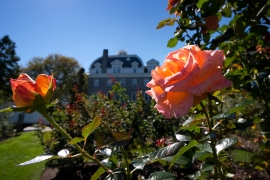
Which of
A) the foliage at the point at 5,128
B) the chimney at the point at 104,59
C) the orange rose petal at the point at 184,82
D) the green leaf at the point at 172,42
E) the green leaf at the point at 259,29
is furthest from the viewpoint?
the chimney at the point at 104,59

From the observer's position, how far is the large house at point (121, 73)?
26.6 m

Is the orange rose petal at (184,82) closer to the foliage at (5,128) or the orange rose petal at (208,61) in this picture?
the orange rose petal at (208,61)

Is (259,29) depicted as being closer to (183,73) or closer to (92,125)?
(183,73)

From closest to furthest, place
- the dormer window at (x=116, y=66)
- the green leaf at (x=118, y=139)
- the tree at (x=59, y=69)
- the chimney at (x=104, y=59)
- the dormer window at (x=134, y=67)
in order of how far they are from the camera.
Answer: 1. the green leaf at (x=118, y=139)
2. the tree at (x=59, y=69)
3. the dormer window at (x=134, y=67)
4. the dormer window at (x=116, y=66)
5. the chimney at (x=104, y=59)

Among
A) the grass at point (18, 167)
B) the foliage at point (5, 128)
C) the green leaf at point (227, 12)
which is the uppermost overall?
the green leaf at point (227, 12)

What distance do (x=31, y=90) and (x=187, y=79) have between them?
0.36 m

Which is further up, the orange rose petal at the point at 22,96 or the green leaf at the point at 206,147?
the orange rose petal at the point at 22,96

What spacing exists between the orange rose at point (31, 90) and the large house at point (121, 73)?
25786 millimetres

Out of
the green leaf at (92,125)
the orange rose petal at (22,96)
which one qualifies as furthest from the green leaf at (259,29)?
the orange rose petal at (22,96)

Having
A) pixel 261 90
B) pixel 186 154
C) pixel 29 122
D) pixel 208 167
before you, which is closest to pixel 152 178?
pixel 186 154

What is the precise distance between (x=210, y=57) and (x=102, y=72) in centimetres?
2738

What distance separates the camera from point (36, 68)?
23.9m

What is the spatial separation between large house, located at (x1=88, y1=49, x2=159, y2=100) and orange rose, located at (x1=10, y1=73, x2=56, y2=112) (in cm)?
2579

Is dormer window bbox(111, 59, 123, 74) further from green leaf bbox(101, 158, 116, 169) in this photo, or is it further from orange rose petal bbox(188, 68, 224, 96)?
orange rose petal bbox(188, 68, 224, 96)
